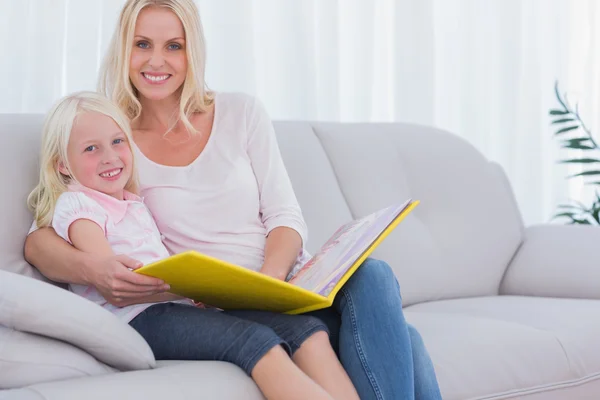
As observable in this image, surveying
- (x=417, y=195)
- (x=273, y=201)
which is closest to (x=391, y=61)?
(x=417, y=195)

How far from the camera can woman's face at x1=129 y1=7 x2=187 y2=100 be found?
1747 millimetres

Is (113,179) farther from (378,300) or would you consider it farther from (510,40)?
(510,40)

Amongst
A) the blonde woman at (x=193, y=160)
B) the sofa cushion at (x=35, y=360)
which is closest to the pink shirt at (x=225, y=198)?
the blonde woman at (x=193, y=160)

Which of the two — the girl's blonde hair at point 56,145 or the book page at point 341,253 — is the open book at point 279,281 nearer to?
the book page at point 341,253

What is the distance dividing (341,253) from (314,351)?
173mm

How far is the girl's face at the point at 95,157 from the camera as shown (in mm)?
1584

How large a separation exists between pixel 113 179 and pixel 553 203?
96.1 inches

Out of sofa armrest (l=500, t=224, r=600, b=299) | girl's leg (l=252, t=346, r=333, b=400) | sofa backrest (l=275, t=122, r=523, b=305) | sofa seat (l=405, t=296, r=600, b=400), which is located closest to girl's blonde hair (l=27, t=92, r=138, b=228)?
girl's leg (l=252, t=346, r=333, b=400)

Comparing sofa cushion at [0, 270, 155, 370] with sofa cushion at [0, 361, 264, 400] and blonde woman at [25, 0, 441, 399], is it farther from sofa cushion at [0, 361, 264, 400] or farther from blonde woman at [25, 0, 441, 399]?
blonde woman at [25, 0, 441, 399]

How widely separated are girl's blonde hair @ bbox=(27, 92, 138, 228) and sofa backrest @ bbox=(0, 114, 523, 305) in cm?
62

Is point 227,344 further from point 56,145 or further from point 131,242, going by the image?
point 56,145

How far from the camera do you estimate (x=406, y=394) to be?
4.52 feet

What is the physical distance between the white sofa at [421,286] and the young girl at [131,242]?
0.15 ft

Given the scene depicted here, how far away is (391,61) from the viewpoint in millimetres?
3135
